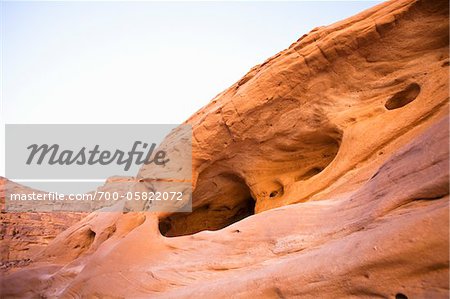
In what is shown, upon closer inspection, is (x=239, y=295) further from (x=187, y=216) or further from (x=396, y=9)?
(x=187, y=216)

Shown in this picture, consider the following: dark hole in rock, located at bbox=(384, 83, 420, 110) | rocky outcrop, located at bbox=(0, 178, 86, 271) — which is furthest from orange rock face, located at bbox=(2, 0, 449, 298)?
rocky outcrop, located at bbox=(0, 178, 86, 271)

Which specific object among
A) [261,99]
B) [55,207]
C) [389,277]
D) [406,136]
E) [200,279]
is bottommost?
[389,277]

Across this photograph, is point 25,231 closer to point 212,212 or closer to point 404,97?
point 212,212

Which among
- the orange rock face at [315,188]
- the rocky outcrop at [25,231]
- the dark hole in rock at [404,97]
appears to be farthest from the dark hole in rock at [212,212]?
the rocky outcrop at [25,231]

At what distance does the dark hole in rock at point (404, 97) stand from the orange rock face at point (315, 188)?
0.02 metres

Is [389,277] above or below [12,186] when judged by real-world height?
below

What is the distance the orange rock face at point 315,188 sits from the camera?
252 centimetres

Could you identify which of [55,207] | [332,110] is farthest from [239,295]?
[55,207]

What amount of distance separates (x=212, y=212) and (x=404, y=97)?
6059mm

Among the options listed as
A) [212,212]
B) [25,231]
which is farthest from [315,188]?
[25,231]

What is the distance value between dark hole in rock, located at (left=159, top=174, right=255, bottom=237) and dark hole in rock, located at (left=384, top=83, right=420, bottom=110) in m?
4.47

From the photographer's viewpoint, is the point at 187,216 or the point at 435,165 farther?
the point at 187,216

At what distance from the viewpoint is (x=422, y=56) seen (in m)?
5.52

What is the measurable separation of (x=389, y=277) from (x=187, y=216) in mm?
7698
